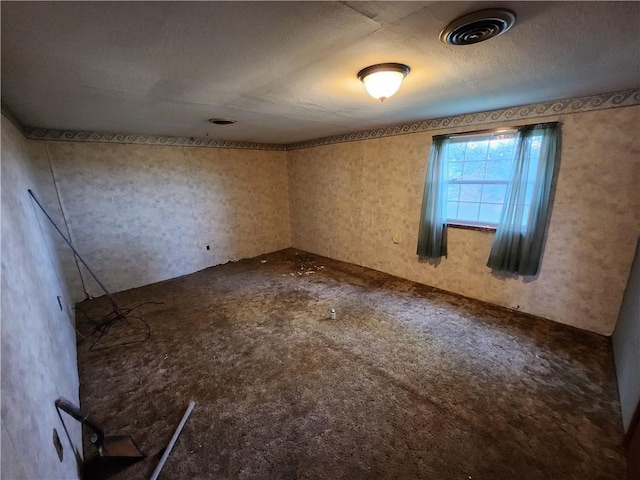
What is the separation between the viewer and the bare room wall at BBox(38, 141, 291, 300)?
10.7ft

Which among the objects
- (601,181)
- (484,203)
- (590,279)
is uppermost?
(601,181)

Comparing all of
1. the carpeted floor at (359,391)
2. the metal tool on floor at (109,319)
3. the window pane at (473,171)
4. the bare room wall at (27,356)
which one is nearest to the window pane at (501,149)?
the window pane at (473,171)

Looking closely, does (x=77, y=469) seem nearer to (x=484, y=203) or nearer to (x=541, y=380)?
(x=541, y=380)

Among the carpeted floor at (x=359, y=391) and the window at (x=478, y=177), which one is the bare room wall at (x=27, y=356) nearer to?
the carpeted floor at (x=359, y=391)

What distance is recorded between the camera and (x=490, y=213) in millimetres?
3012

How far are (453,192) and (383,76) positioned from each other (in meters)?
2.19

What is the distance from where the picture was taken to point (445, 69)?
1.59 metres

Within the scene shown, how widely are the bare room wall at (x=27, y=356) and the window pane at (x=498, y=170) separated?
371cm

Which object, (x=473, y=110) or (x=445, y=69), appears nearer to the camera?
(x=445, y=69)

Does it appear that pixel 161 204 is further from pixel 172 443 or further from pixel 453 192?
pixel 453 192

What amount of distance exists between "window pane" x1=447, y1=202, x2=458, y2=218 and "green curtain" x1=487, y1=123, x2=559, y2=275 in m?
0.56

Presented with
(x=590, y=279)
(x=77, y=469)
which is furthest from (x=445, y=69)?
(x=77, y=469)

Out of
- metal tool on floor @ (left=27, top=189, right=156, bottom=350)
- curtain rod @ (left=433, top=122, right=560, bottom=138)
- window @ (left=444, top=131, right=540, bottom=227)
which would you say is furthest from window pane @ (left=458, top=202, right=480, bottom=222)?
metal tool on floor @ (left=27, top=189, right=156, bottom=350)

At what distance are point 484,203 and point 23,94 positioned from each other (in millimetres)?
4116
